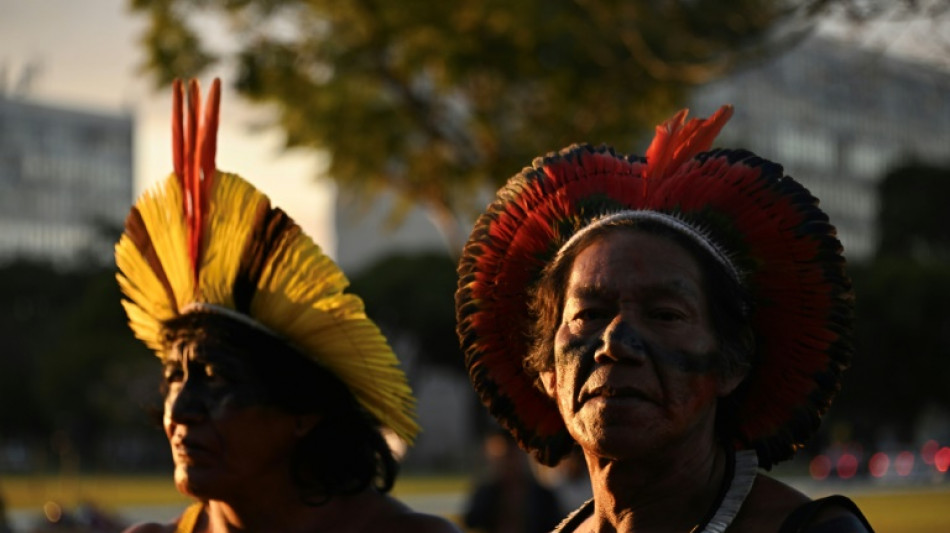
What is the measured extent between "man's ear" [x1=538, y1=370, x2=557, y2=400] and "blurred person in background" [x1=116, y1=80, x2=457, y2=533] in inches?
54.0

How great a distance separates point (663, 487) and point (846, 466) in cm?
4642

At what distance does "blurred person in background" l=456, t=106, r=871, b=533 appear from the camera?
118 inches

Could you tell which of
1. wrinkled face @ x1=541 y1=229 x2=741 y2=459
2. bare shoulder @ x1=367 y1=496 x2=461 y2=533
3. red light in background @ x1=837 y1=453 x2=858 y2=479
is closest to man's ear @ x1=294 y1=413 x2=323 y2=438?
bare shoulder @ x1=367 y1=496 x2=461 y2=533

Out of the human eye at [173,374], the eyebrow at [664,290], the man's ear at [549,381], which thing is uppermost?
the eyebrow at [664,290]

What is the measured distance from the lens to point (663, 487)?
3.12 metres

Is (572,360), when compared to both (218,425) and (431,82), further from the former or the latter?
(431,82)

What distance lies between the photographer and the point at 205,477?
14.5 ft

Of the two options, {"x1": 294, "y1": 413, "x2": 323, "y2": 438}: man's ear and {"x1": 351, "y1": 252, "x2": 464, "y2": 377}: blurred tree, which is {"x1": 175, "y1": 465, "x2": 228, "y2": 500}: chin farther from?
{"x1": 351, "y1": 252, "x2": 464, "y2": 377}: blurred tree

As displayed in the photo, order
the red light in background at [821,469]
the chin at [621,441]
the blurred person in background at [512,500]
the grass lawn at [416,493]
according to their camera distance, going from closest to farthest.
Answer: the chin at [621,441], the blurred person in background at [512,500], the grass lawn at [416,493], the red light in background at [821,469]

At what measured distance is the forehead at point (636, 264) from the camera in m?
3.07

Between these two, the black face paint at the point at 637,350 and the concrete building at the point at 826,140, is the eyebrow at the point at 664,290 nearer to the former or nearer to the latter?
the black face paint at the point at 637,350

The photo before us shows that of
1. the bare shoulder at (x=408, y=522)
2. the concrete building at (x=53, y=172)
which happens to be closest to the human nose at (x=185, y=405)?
the bare shoulder at (x=408, y=522)

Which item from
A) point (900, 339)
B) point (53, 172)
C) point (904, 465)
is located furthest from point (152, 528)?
point (53, 172)

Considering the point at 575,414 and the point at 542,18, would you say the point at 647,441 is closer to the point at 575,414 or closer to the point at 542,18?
the point at 575,414
